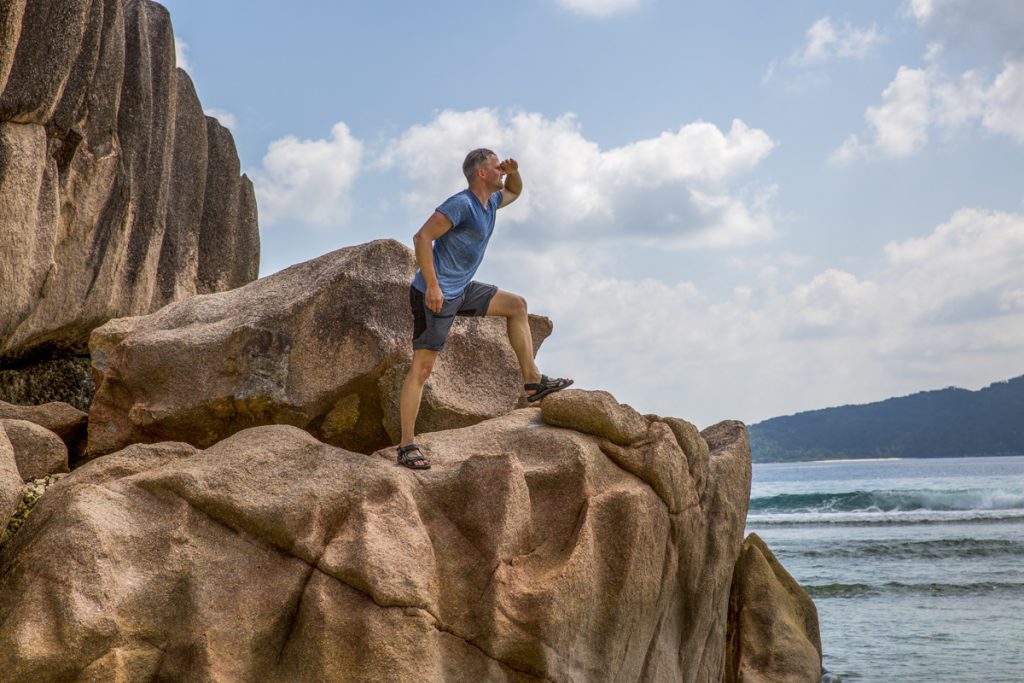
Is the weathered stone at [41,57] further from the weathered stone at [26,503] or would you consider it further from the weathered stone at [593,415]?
the weathered stone at [593,415]

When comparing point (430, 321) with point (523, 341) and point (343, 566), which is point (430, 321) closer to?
point (523, 341)

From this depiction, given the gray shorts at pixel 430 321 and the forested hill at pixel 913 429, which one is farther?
the forested hill at pixel 913 429

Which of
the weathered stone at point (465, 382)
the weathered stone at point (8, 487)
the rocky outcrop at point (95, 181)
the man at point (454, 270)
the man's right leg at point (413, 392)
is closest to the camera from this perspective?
the weathered stone at point (8, 487)

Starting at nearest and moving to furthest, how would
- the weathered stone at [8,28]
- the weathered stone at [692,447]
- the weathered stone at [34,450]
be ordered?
1. the weathered stone at [34,450]
2. the weathered stone at [8,28]
3. the weathered stone at [692,447]

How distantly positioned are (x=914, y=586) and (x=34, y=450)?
18.1m

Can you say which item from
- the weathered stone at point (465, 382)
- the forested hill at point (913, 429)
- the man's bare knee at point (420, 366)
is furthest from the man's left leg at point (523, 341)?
the forested hill at point (913, 429)

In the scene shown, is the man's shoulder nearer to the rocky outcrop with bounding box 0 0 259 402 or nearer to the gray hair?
the gray hair

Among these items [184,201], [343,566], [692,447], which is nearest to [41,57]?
[343,566]

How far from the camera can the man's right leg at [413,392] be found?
7.03 m

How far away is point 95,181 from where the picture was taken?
12.5 metres

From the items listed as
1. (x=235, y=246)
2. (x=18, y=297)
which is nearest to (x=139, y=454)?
(x=18, y=297)

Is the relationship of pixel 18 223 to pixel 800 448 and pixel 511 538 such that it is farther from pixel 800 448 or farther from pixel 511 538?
pixel 800 448

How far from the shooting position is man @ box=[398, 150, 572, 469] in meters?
7.16

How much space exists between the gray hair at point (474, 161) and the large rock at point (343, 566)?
2118 millimetres
